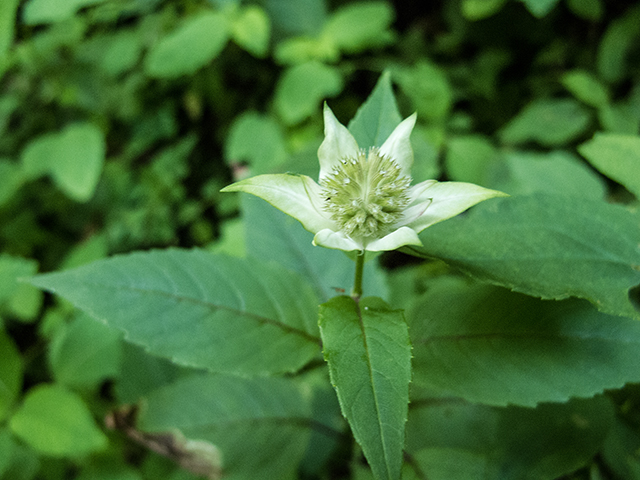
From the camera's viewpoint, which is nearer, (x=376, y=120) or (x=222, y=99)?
(x=376, y=120)

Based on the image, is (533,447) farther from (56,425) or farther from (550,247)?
(56,425)

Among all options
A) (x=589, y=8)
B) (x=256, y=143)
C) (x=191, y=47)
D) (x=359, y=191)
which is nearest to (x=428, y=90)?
(x=589, y=8)

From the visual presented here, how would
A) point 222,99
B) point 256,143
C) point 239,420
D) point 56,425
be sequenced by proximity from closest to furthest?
point 239,420 < point 56,425 < point 256,143 < point 222,99

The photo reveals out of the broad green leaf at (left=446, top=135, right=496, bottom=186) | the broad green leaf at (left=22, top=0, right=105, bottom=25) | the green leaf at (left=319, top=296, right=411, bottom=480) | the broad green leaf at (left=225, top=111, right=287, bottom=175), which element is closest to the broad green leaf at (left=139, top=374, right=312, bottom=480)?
the green leaf at (left=319, top=296, right=411, bottom=480)

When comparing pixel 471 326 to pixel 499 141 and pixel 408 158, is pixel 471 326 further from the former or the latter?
pixel 499 141

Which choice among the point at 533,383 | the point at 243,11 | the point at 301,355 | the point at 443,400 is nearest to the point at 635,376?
the point at 533,383

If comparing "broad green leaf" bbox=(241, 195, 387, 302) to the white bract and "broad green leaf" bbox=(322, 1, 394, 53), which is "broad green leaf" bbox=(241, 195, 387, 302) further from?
"broad green leaf" bbox=(322, 1, 394, 53)
